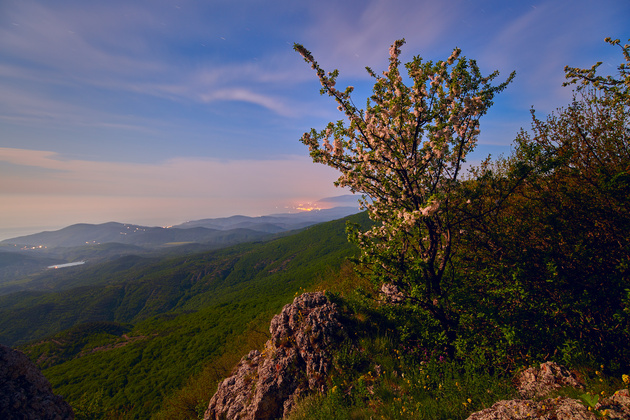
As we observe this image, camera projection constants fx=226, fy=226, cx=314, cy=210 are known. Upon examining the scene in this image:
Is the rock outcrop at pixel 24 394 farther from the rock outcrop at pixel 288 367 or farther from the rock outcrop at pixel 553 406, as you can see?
the rock outcrop at pixel 553 406

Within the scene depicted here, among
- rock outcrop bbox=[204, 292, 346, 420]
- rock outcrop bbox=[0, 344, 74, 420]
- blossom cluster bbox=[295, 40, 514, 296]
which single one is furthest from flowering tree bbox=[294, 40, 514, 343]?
rock outcrop bbox=[0, 344, 74, 420]

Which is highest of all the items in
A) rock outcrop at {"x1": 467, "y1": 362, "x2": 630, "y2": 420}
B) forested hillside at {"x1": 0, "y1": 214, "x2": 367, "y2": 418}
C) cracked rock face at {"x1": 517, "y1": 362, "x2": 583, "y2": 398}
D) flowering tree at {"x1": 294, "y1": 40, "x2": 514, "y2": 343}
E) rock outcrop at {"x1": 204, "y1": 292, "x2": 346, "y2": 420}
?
flowering tree at {"x1": 294, "y1": 40, "x2": 514, "y2": 343}

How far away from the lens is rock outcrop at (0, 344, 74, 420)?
808 cm

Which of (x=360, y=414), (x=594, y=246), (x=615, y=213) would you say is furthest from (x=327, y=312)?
(x=615, y=213)

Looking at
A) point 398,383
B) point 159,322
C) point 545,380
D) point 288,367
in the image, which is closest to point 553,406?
point 545,380

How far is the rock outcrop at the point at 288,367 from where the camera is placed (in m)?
8.24

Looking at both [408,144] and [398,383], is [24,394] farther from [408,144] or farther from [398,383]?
[408,144]

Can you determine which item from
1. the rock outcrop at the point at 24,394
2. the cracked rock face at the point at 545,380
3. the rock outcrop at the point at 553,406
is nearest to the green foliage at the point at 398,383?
the cracked rock face at the point at 545,380

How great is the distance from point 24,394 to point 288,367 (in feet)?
32.3

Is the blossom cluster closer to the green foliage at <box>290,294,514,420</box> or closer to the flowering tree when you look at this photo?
the flowering tree

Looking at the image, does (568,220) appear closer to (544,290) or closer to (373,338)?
(544,290)

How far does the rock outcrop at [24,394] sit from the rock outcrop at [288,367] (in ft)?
18.6

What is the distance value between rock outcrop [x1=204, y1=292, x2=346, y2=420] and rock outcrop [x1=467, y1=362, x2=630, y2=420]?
547 centimetres

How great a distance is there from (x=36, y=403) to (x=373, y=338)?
42.7 feet
